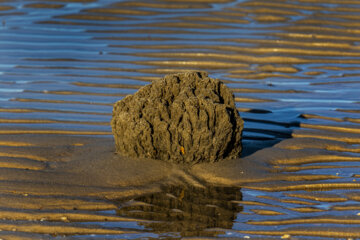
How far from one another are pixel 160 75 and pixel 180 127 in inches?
126

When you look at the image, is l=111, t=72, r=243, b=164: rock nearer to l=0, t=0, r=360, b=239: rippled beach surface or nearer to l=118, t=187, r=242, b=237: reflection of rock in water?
l=0, t=0, r=360, b=239: rippled beach surface

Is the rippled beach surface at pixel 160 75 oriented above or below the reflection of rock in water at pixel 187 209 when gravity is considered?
above

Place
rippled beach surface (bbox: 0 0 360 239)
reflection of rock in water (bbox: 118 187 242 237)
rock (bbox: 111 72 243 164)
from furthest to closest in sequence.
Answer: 1. rock (bbox: 111 72 243 164)
2. rippled beach surface (bbox: 0 0 360 239)
3. reflection of rock in water (bbox: 118 187 242 237)

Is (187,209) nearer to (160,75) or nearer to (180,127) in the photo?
(180,127)

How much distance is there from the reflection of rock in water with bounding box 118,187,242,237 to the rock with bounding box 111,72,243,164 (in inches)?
15.9

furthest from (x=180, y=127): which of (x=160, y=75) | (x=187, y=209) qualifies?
(x=160, y=75)

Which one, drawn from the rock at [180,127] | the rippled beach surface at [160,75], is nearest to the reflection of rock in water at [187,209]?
the rippled beach surface at [160,75]

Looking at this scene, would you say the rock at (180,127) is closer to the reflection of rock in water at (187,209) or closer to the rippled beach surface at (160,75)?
the rippled beach surface at (160,75)

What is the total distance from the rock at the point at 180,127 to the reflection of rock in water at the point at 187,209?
404mm

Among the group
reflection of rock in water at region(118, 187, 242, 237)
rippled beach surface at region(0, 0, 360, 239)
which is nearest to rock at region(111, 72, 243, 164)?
rippled beach surface at region(0, 0, 360, 239)

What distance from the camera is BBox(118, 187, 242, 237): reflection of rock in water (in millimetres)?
4125

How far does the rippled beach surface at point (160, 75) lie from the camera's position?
14.0 ft

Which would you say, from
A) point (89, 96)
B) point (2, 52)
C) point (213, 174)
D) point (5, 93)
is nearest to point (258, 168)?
point (213, 174)

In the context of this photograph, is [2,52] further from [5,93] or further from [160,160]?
[160,160]
